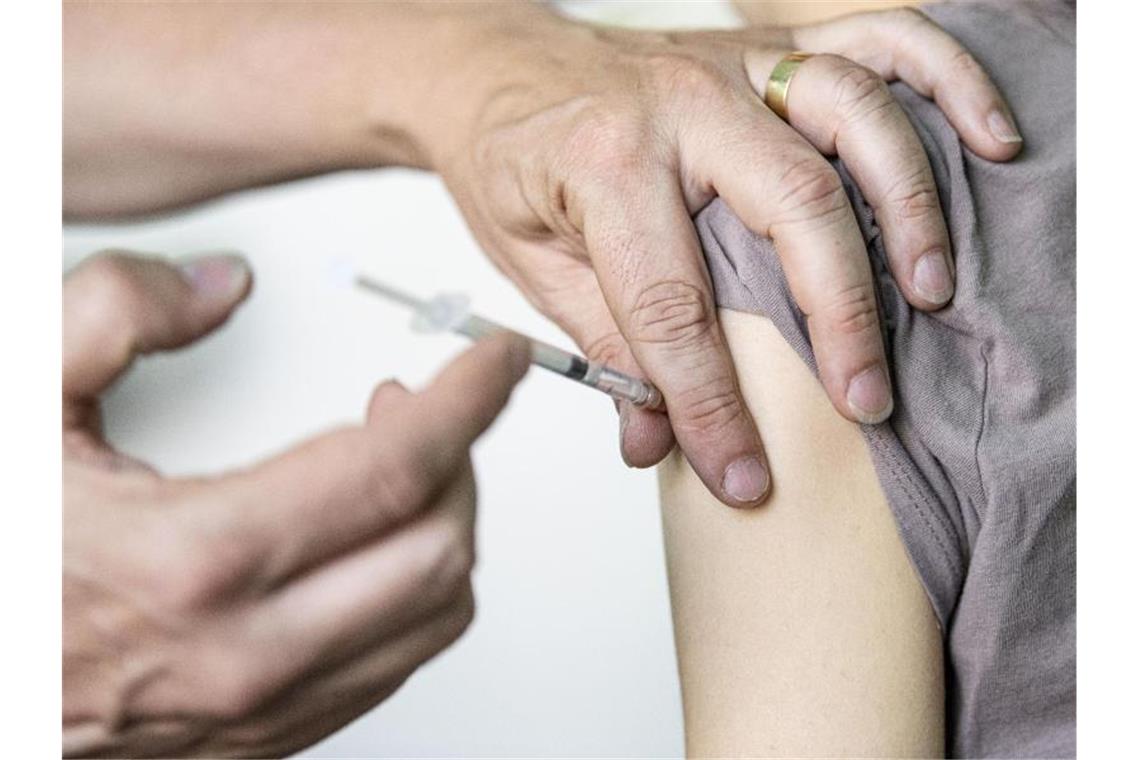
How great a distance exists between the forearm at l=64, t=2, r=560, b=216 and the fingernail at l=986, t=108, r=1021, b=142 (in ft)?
1.02

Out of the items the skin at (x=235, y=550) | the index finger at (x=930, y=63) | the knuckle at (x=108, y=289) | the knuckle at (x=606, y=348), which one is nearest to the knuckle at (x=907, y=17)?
the index finger at (x=930, y=63)

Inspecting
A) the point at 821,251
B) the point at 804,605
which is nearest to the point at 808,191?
the point at 821,251

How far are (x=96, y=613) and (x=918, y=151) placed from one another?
55 cm

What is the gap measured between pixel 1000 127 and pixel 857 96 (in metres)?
0.11

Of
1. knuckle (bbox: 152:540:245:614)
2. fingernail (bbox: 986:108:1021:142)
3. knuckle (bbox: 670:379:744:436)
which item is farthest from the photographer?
fingernail (bbox: 986:108:1021:142)

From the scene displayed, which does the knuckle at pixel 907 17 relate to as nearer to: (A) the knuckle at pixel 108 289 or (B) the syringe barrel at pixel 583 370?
(B) the syringe barrel at pixel 583 370

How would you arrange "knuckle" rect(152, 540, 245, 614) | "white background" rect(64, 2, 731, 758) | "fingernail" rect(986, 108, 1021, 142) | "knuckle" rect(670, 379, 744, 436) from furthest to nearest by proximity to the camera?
"fingernail" rect(986, 108, 1021, 142), "knuckle" rect(670, 379, 744, 436), "white background" rect(64, 2, 731, 758), "knuckle" rect(152, 540, 245, 614)

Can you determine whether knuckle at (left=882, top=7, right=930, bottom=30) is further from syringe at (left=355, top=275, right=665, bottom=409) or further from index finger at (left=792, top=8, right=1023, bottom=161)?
syringe at (left=355, top=275, right=665, bottom=409)

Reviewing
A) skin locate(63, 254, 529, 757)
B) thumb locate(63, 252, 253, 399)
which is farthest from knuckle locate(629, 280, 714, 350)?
thumb locate(63, 252, 253, 399)

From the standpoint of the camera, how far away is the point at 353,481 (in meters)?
0.54

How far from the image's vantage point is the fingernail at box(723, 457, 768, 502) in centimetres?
73

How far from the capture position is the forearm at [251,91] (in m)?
0.67

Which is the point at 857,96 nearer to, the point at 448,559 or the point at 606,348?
the point at 606,348
